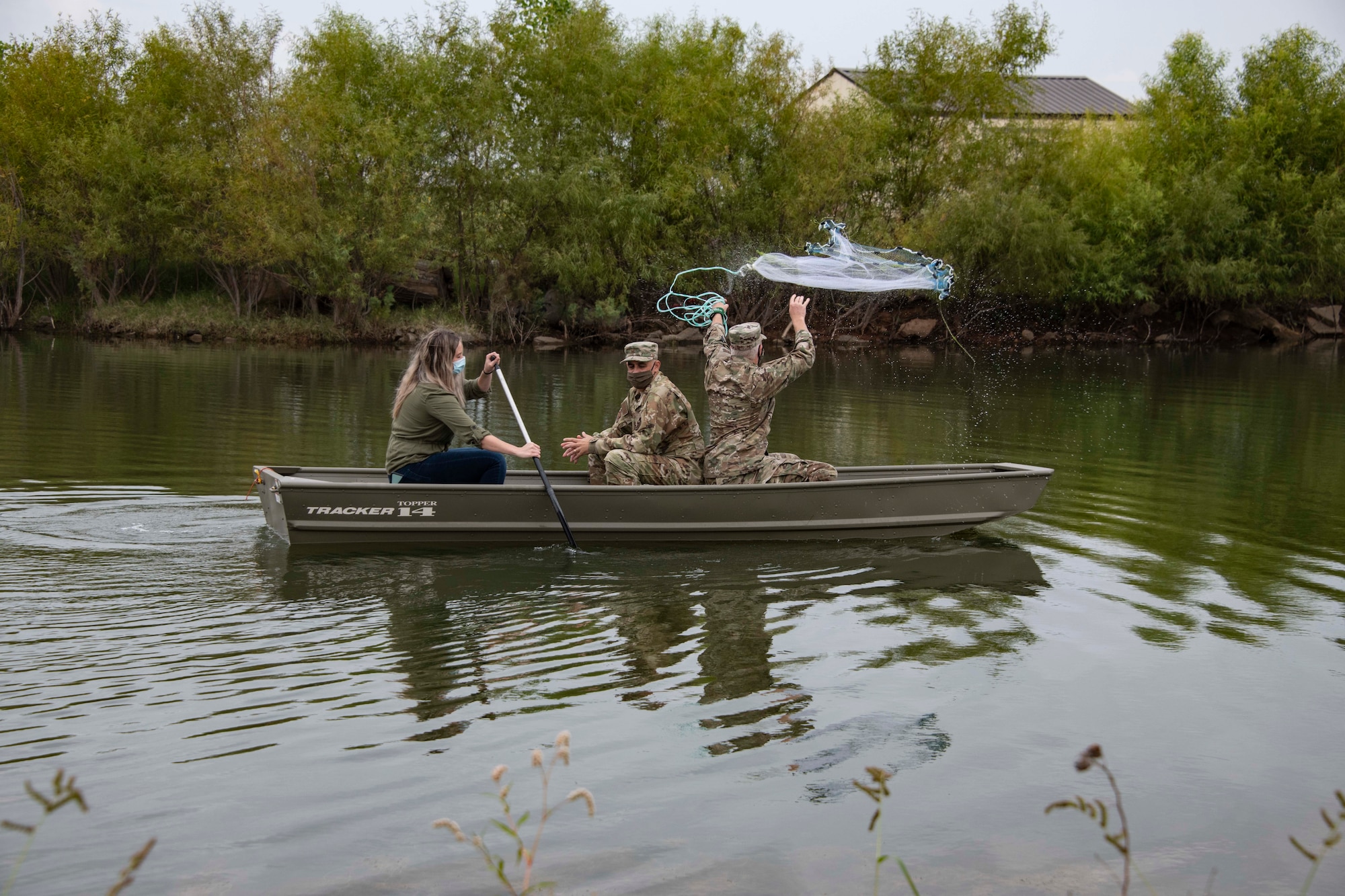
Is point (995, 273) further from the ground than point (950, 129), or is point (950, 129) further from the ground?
point (950, 129)

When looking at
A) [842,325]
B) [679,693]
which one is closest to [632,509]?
[679,693]

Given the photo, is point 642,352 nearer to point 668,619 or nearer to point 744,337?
point 744,337

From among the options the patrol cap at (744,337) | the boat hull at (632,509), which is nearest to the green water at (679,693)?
the boat hull at (632,509)

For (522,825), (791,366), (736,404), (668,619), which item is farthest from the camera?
(736,404)

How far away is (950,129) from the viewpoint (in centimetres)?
4438

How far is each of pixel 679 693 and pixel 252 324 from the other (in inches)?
1439

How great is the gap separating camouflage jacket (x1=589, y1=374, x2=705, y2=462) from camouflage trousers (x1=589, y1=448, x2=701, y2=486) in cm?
6

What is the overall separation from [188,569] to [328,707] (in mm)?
3181

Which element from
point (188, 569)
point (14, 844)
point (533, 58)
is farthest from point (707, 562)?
point (533, 58)

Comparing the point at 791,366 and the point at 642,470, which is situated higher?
the point at 791,366

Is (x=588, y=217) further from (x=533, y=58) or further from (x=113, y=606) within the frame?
(x=113, y=606)

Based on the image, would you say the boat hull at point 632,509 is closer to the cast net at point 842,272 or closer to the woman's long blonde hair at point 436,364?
the woman's long blonde hair at point 436,364

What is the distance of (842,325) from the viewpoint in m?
43.9

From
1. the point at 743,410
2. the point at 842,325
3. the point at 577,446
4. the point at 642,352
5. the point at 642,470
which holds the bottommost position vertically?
the point at 642,470
